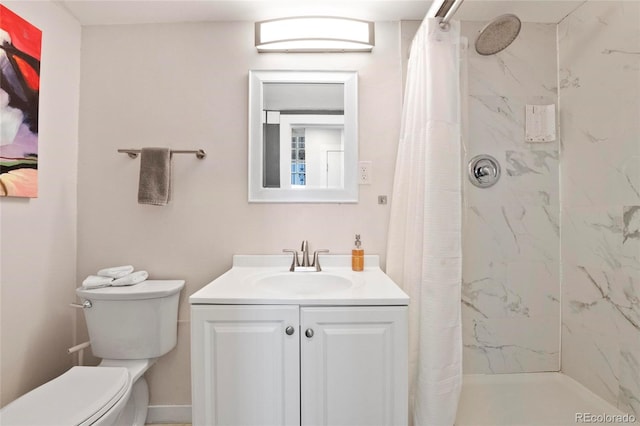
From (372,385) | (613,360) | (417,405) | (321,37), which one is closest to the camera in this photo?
(372,385)

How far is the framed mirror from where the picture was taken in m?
1.39

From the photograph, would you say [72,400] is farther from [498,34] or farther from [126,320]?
[498,34]

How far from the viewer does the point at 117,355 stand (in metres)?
1.21

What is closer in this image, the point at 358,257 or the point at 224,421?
the point at 224,421

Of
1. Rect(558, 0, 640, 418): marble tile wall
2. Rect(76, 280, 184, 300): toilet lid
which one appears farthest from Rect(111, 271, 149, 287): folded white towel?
Rect(558, 0, 640, 418): marble tile wall

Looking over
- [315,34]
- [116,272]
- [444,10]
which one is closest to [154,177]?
[116,272]

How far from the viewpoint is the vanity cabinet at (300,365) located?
2.89ft

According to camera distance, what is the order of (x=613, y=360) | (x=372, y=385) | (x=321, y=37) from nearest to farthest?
(x=372, y=385) < (x=613, y=360) < (x=321, y=37)

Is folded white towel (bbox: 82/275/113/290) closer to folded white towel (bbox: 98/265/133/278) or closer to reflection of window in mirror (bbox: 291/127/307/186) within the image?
folded white towel (bbox: 98/265/133/278)

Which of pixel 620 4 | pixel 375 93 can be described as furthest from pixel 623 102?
pixel 375 93

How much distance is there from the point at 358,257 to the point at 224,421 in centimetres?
84

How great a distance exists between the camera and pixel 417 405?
108 cm

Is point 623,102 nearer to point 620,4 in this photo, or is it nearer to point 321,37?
point 620,4

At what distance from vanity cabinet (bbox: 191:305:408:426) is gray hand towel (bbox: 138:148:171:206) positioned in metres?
0.68
